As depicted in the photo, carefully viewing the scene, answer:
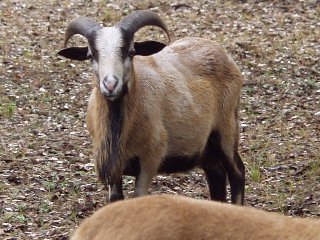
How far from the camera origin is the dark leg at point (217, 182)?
9430 millimetres

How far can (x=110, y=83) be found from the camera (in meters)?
7.80

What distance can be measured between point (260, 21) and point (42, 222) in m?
10.7

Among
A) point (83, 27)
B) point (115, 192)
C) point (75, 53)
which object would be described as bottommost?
point (115, 192)

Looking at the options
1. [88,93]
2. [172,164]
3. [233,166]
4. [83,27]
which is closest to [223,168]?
[233,166]

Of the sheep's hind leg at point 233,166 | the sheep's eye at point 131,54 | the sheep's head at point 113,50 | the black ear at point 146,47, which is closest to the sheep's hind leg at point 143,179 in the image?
the sheep's head at point 113,50

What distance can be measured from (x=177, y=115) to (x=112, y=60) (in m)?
0.95

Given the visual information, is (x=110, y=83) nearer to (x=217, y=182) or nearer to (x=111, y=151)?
(x=111, y=151)

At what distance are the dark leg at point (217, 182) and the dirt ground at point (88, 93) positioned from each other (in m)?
0.39

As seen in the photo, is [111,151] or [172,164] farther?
[172,164]

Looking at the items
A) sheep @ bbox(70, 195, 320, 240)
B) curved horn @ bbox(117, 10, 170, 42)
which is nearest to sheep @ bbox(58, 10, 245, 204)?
curved horn @ bbox(117, 10, 170, 42)

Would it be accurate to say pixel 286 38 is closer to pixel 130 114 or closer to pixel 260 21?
pixel 260 21

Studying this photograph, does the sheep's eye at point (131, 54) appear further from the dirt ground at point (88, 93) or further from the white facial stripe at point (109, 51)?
the dirt ground at point (88, 93)

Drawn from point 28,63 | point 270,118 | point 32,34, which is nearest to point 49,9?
point 32,34

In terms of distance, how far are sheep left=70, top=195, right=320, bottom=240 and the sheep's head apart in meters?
3.27
